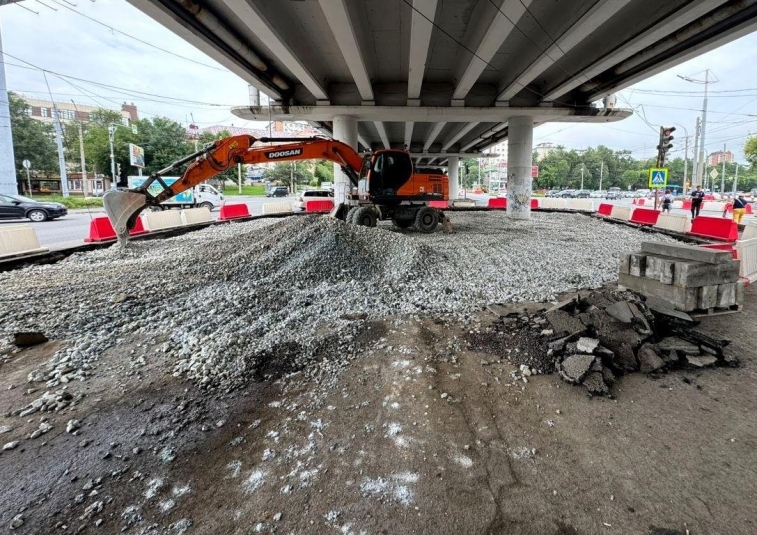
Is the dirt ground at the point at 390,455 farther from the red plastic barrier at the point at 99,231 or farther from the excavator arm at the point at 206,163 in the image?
the red plastic barrier at the point at 99,231

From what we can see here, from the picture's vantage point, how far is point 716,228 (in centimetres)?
1223

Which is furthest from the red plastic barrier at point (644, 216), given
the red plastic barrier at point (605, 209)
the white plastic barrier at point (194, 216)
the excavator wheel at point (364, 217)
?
the white plastic barrier at point (194, 216)

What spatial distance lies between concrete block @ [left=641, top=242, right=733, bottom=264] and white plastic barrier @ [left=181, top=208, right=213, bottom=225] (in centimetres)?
1459

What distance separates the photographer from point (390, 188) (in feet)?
42.5

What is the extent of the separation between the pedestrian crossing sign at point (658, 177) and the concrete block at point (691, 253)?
12.1m

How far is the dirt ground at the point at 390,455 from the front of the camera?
7.80 feet

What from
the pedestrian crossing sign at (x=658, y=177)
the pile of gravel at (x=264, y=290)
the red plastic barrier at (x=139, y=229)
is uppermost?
the pedestrian crossing sign at (x=658, y=177)

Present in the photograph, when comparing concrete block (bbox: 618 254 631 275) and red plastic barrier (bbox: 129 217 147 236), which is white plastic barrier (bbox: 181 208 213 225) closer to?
red plastic barrier (bbox: 129 217 147 236)

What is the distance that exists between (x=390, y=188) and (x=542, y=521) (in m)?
11.4

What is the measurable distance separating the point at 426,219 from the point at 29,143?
55285 millimetres

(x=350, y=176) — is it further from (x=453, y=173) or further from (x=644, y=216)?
(x=453, y=173)

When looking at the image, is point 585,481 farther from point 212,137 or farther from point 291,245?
point 212,137

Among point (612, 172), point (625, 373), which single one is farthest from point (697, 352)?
point (612, 172)

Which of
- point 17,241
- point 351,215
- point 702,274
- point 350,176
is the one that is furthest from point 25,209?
point 702,274
